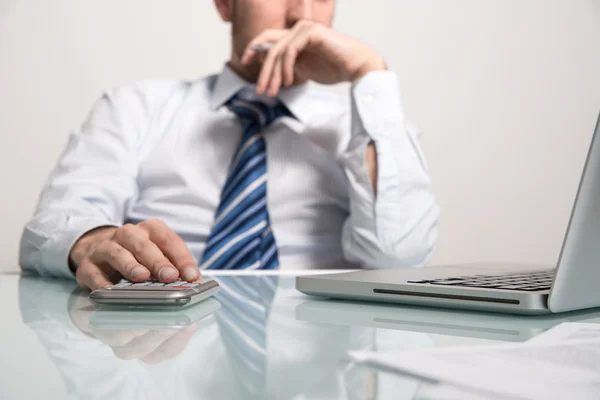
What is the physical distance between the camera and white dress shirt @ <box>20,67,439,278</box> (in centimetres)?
120

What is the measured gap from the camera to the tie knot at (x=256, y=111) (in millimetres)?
1359

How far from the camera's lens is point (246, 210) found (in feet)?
4.11

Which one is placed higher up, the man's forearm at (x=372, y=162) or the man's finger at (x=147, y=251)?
the man's finger at (x=147, y=251)

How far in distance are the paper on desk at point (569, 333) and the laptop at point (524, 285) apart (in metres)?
0.03

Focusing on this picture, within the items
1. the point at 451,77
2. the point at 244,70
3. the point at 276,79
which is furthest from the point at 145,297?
the point at 451,77

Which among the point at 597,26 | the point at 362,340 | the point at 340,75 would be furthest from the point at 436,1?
the point at 362,340

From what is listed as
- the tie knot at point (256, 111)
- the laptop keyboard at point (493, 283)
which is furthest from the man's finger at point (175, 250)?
the tie knot at point (256, 111)

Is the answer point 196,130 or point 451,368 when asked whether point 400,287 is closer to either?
point 451,368

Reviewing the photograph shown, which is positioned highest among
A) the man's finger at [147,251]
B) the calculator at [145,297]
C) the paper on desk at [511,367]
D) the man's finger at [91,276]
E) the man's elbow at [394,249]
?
the paper on desk at [511,367]

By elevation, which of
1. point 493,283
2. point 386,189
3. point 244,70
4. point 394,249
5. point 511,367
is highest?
point 511,367

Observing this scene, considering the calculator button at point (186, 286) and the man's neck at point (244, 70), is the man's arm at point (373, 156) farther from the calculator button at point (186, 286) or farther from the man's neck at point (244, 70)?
the calculator button at point (186, 286)

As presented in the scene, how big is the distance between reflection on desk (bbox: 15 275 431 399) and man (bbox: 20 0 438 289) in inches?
24.7

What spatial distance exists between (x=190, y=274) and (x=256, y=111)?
2.66 feet

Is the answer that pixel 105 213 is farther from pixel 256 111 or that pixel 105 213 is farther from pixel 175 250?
pixel 175 250
